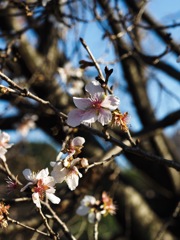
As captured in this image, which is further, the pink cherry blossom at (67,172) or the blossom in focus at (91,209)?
the blossom in focus at (91,209)

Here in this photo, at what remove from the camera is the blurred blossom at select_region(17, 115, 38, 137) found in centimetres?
298

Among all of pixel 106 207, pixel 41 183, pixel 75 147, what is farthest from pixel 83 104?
pixel 106 207

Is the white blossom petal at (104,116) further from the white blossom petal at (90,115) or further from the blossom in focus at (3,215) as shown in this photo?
the blossom in focus at (3,215)

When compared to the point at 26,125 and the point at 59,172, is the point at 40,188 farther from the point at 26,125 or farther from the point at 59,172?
the point at 26,125

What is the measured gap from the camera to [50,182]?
3.36 feet

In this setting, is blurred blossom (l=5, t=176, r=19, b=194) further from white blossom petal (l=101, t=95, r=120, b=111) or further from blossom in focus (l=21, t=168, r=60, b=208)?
white blossom petal (l=101, t=95, r=120, b=111)

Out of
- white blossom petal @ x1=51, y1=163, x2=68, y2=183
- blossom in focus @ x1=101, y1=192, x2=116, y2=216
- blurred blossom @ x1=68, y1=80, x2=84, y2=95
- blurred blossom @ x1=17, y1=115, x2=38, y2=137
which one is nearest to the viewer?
white blossom petal @ x1=51, y1=163, x2=68, y2=183

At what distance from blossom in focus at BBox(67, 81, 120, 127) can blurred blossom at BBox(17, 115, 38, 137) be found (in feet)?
6.58

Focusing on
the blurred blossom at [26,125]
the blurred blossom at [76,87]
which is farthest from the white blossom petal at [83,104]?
the blurred blossom at [26,125]

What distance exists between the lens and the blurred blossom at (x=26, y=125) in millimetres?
2983

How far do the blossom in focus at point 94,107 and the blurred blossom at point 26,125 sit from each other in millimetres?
2004

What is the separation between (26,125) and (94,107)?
2.36 metres

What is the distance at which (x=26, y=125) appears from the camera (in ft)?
10.6

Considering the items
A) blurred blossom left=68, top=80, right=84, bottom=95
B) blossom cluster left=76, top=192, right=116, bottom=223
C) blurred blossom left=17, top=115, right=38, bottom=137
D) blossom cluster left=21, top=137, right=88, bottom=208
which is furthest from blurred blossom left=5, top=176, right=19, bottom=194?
blurred blossom left=17, top=115, right=38, bottom=137
